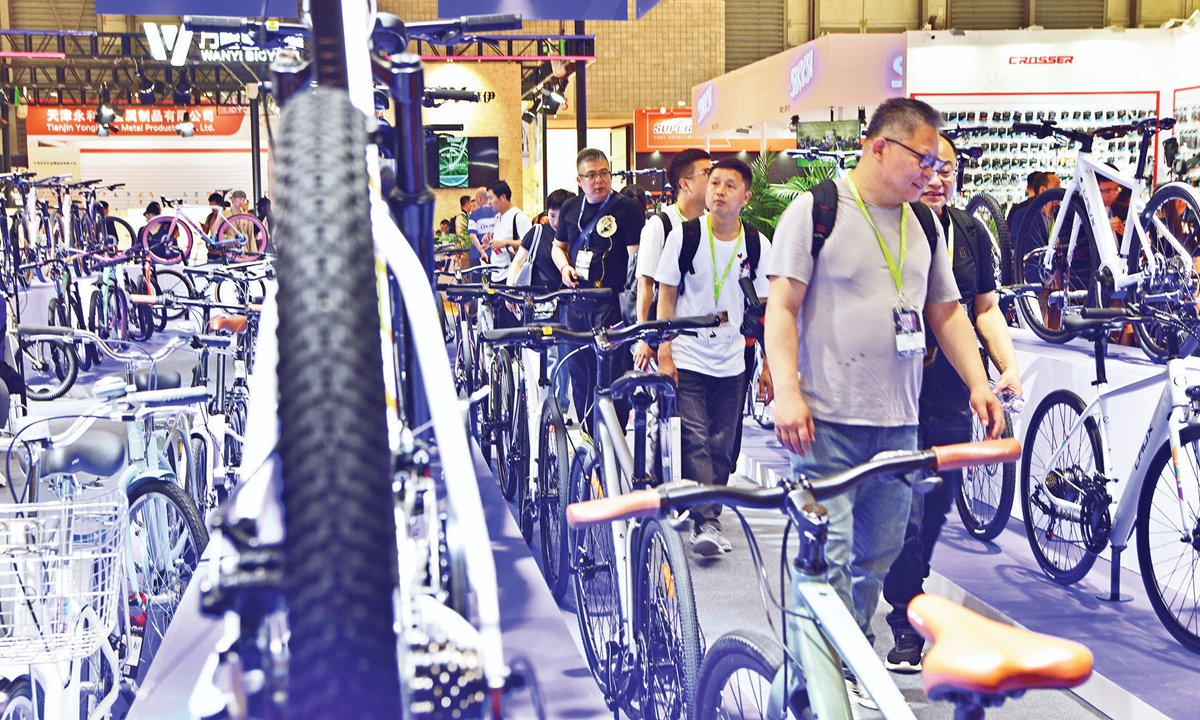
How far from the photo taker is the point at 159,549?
3621 mm

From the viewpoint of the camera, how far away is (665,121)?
72.9 ft

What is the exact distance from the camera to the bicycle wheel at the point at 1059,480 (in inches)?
169

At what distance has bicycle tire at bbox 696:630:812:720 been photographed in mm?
1855

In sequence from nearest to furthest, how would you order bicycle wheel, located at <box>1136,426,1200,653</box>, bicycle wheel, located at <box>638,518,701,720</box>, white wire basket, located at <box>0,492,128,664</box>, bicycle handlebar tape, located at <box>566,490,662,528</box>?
bicycle handlebar tape, located at <box>566,490,662,528</box>
white wire basket, located at <box>0,492,128,664</box>
bicycle wheel, located at <box>638,518,701,720</box>
bicycle wheel, located at <box>1136,426,1200,653</box>

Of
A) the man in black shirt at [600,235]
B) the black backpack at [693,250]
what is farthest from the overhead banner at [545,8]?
the black backpack at [693,250]

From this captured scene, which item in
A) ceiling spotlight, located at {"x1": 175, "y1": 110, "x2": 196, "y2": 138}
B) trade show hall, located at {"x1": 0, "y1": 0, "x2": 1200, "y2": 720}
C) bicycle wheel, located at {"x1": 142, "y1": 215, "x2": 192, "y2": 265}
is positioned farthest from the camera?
ceiling spotlight, located at {"x1": 175, "y1": 110, "x2": 196, "y2": 138}

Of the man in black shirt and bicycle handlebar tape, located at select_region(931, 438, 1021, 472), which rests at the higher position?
the man in black shirt

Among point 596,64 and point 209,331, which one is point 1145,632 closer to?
point 209,331

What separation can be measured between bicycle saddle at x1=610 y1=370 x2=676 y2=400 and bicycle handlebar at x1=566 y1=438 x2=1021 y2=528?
125 centimetres

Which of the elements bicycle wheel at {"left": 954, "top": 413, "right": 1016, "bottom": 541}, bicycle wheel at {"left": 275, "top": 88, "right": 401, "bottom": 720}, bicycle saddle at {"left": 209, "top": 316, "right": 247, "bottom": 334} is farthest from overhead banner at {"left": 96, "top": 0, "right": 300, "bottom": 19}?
bicycle wheel at {"left": 275, "top": 88, "right": 401, "bottom": 720}

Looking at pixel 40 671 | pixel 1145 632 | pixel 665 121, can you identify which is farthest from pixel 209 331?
pixel 665 121

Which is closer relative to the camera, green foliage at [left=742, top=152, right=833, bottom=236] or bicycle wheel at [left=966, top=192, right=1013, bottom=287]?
bicycle wheel at [left=966, top=192, right=1013, bottom=287]

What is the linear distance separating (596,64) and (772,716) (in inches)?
928

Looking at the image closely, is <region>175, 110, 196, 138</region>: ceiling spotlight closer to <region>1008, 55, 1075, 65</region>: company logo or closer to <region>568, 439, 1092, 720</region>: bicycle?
<region>1008, 55, 1075, 65</region>: company logo
